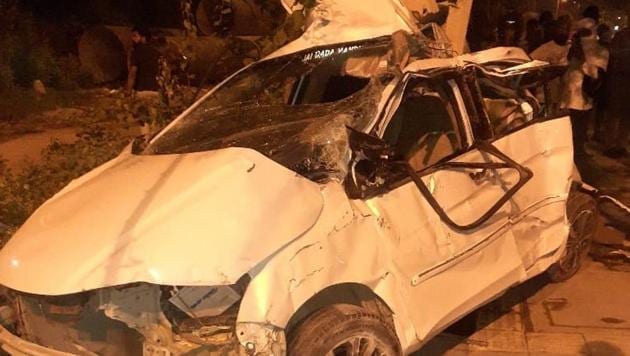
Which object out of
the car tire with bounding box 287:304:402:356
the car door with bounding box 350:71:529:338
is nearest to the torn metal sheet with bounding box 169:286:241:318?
the car tire with bounding box 287:304:402:356

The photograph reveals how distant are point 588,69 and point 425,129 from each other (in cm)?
455

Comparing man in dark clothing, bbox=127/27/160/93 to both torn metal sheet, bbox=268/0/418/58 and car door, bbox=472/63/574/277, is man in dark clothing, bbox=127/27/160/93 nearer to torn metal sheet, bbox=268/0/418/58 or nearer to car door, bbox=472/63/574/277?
torn metal sheet, bbox=268/0/418/58

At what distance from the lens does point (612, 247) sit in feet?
21.7

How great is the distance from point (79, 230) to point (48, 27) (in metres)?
16.2

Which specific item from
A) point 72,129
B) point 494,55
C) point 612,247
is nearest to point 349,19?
point 494,55

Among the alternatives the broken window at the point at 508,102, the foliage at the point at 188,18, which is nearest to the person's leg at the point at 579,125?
the broken window at the point at 508,102

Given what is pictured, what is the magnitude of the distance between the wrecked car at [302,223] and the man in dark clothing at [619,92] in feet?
17.6

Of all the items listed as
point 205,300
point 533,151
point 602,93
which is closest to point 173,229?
point 205,300

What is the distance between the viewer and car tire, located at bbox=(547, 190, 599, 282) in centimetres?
553

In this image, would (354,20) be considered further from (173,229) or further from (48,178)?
(48,178)

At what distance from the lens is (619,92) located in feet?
32.1

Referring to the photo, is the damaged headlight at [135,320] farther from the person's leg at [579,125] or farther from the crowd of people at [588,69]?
the person's leg at [579,125]

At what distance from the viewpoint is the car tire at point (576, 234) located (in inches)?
218

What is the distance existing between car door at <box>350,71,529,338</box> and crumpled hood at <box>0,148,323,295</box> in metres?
0.58
